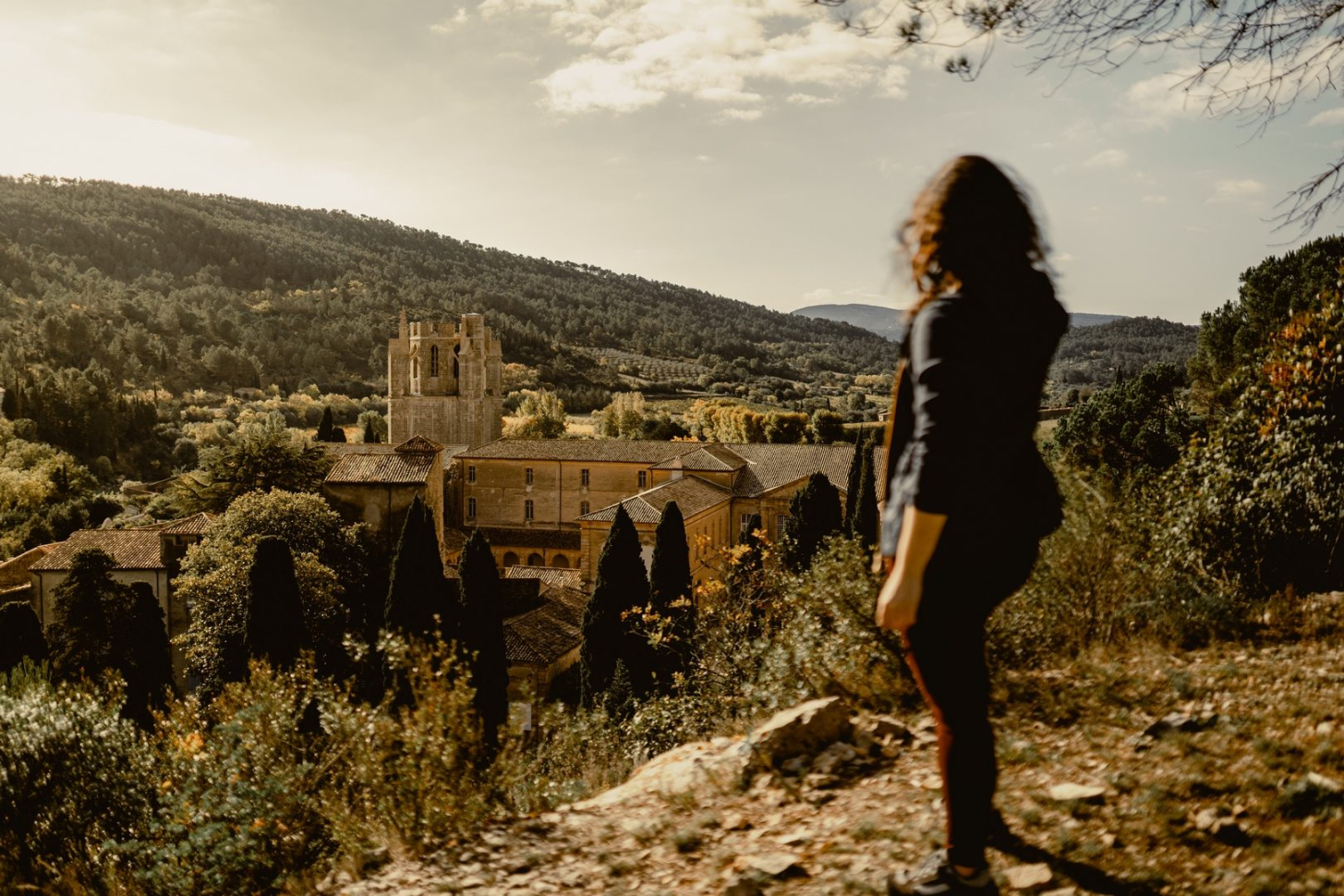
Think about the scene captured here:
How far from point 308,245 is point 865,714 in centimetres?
16119

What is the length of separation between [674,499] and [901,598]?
3267 centimetres

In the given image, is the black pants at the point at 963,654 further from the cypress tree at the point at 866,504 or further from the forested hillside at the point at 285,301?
the forested hillside at the point at 285,301

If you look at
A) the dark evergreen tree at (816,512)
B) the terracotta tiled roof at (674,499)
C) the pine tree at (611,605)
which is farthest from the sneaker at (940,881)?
the terracotta tiled roof at (674,499)

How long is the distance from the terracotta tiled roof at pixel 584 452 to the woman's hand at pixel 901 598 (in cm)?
4102

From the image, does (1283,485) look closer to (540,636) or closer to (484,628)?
(484,628)

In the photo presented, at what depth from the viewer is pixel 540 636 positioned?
2536 cm

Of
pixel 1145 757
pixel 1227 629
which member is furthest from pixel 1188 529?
pixel 1145 757

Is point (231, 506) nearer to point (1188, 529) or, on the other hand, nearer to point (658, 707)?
point (658, 707)

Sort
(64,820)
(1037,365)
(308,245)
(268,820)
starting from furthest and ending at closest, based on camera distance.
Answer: (308,245) < (64,820) < (268,820) < (1037,365)

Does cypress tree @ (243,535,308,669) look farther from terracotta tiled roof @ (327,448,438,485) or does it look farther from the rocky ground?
the rocky ground

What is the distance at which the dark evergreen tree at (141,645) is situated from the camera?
19.3 metres

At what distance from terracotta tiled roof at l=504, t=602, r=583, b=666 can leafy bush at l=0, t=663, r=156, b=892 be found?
586 inches

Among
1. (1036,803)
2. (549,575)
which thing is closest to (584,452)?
(549,575)

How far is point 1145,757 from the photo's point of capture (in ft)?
12.6
